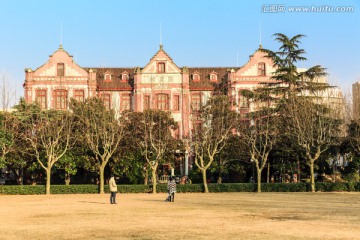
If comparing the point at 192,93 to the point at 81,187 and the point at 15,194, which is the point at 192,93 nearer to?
the point at 81,187

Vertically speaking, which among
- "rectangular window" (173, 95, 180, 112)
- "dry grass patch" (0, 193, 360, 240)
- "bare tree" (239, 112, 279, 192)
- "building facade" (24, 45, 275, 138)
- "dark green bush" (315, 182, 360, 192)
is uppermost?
"building facade" (24, 45, 275, 138)

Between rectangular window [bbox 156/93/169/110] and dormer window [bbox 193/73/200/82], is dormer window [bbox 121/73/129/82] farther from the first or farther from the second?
dormer window [bbox 193/73/200/82]

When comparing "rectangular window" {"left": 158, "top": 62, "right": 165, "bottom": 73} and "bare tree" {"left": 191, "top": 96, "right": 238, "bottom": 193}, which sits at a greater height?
"rectangular window" {"left": 158, "top": 62, "right": 165, "bottom": 73}

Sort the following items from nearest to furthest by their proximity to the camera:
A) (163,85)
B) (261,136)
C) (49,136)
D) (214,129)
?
(49,136) → (261,136) → (214,129) → (163,85)

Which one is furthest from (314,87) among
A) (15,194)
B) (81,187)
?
(15,194)

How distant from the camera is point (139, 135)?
51531 mm

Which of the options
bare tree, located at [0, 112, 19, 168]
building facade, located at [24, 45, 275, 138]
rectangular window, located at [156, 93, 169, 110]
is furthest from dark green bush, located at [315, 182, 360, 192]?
bare tree, located at [0, 112, 19, 168]

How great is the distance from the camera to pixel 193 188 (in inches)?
1914

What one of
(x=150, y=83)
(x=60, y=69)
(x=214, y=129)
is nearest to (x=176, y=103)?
(x=150, y=83)

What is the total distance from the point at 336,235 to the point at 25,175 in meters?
43.0

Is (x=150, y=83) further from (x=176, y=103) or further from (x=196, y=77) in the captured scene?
(x=196, y=77)

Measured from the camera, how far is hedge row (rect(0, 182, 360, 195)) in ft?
155

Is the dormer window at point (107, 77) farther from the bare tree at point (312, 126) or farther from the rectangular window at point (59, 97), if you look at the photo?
the bare tree at point (312, 126)

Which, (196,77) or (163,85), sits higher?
(196,77)
